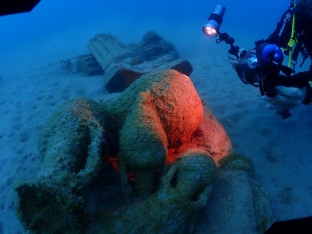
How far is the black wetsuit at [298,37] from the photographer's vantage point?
295 centimetres

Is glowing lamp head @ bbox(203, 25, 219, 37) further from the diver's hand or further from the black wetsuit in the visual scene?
the diver's hand

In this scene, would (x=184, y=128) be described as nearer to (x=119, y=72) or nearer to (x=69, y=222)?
(x=69, y=222)

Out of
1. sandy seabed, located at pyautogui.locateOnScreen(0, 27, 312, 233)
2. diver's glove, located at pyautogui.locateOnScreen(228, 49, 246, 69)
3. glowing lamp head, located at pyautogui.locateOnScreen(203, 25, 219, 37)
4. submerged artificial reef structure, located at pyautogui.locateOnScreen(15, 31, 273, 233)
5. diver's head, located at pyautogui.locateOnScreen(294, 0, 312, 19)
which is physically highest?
diver's head, located at pyautogui.locateOnScreen(294, 0, 312, 19)

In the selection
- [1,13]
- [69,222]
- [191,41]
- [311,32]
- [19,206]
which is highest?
[1,13]

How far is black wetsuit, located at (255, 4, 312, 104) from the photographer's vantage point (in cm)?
295

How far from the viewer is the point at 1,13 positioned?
0.68 meters

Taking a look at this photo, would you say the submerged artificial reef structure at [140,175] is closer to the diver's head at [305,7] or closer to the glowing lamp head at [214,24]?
the glowing lamp head at [214,24]

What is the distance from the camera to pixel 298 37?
3.87 meters

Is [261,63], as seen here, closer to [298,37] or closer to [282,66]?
[282,66]

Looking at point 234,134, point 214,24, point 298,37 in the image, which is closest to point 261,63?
point 214,24

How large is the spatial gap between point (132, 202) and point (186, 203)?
0.53m

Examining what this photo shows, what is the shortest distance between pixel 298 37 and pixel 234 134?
6.33ft

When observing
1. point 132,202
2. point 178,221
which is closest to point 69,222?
point 132,202

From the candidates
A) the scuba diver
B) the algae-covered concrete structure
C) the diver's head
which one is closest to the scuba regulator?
the scuba diver
